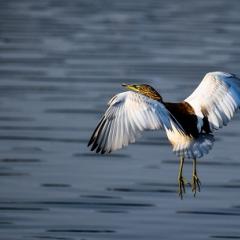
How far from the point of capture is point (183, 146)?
11.2 metres

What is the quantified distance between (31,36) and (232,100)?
53.7ft

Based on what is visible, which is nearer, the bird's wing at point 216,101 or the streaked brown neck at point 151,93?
the bird's wing at point 216,101

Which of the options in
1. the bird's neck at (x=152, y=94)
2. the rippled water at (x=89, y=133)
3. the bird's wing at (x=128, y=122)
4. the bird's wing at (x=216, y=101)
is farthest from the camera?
the rippled water at (x=89, y=133)

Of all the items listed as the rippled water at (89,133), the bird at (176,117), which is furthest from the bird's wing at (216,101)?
the rippled water at (89,133)

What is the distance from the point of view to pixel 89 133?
667 inches

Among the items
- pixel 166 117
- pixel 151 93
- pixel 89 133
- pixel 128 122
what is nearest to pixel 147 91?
pixel 151 93

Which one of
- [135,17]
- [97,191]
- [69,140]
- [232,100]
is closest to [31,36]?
[135,17]

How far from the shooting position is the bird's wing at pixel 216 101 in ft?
38.2

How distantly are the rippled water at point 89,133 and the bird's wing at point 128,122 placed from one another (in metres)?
1.64

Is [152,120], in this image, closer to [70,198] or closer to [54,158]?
[70,198]

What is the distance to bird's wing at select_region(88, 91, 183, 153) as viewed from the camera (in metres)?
10.8

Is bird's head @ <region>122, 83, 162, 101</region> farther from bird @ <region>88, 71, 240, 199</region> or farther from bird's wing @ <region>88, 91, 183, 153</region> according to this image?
bird's wing @ <region>88, 91, 183, 153</region>

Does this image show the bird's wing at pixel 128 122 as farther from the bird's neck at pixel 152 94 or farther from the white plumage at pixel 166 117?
the bird's neck at pixel 152 94

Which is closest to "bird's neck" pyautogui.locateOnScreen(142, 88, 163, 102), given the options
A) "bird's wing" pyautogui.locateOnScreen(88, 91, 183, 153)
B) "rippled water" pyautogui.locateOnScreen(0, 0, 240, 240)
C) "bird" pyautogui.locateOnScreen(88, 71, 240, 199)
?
"bird" pyautogui.locateOnScreen(88, 71, 240, 199)
